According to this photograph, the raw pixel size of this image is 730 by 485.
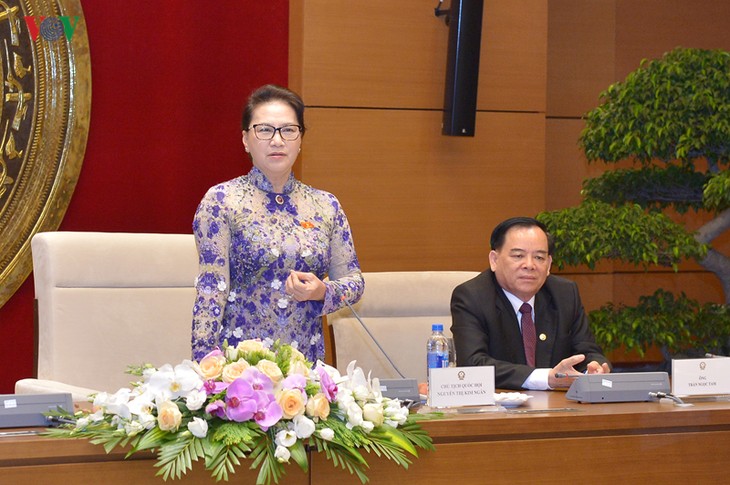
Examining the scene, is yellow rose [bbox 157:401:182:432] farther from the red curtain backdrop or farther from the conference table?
the red curtain backdrop

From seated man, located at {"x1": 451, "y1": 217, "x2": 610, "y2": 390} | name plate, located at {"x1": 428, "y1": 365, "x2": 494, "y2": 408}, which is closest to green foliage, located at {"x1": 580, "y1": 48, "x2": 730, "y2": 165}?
seated man, located at {"x1": 451, "y1": 217, "x2": 610, "y2": 390}

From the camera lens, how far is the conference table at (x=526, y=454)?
164cm

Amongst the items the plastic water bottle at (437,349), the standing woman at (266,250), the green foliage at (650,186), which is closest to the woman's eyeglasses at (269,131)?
the standing woman at (266,250)

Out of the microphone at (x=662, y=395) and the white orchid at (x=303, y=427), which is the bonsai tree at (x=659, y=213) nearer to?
the microphone at (x=662, y=395)

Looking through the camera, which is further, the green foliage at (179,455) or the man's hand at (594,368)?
the man's hand at (594,368)

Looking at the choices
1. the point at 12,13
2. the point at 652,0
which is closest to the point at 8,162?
the point at 12,13

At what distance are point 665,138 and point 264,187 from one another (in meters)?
1.68

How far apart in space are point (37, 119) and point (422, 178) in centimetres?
154

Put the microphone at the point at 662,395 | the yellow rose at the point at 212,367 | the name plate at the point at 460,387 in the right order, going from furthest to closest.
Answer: the microphone at the point at 662,395 → the name plate at the point at 460,387 → the yellow rose at the point at 212,367

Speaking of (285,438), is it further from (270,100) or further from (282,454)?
(270,100)

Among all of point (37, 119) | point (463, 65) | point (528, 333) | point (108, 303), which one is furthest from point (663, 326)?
point (37, 119)

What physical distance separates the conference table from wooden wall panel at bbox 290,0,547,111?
2.18 m

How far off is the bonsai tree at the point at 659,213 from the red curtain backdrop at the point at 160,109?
1322 mm

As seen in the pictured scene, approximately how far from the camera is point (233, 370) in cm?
166
